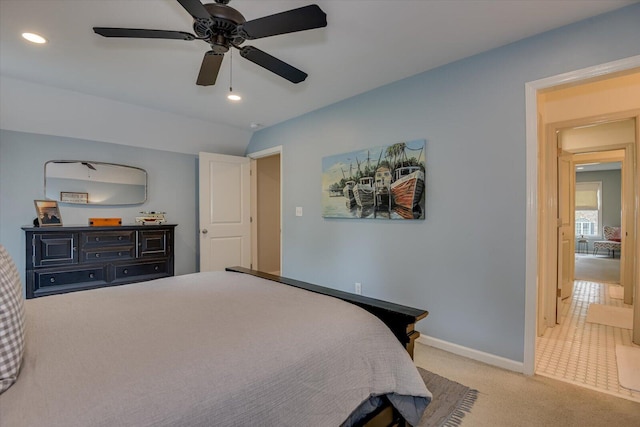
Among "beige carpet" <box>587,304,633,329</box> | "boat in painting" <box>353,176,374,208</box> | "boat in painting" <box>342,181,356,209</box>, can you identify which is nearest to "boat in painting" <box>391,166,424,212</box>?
"boat in painting" <box>353,176,374,208</box>

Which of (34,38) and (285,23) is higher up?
(34,38)

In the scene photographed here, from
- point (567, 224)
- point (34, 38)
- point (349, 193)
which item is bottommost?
point (567, 224)

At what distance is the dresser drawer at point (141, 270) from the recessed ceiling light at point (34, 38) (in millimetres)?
2183

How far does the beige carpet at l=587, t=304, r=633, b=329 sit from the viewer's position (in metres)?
3.15

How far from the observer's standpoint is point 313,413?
1001 mm

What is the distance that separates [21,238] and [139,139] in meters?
1.58

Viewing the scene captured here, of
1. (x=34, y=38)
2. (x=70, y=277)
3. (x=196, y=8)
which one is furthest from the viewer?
(x=70, y=277)

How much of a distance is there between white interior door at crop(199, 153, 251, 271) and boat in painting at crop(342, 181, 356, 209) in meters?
1.93

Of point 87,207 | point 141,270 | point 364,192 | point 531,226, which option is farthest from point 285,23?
point 87,207

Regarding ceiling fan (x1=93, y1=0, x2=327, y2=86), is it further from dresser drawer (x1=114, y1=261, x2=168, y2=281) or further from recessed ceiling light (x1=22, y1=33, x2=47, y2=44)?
dresser drawer (x1=114, y1=261, x2=168, y2=281)

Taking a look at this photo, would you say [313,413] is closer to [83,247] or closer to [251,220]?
[83,247]

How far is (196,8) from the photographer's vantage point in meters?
1.40

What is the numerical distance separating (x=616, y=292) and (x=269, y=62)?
5556mm

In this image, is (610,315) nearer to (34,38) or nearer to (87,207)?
(34,38)
